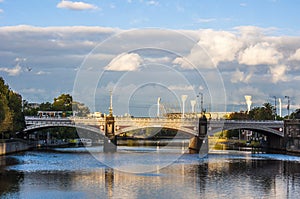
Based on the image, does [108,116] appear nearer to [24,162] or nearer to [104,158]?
[104,158]

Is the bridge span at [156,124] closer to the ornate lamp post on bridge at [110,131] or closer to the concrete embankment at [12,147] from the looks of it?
the ornate lamp post on bridge at [110,131]

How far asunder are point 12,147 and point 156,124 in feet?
84.6

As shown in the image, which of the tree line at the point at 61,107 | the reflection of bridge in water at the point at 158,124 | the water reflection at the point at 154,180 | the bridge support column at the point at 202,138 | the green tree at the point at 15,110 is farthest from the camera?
the tree line at the point at 61,107

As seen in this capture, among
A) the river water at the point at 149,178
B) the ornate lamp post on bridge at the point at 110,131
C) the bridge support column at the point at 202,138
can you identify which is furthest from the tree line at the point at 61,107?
the river water at the point at 149,178

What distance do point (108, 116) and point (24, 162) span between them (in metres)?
36.1

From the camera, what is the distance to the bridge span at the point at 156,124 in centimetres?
11388

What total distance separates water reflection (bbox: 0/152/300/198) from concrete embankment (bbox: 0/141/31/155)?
9.96 metres

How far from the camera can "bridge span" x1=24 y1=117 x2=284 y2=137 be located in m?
114

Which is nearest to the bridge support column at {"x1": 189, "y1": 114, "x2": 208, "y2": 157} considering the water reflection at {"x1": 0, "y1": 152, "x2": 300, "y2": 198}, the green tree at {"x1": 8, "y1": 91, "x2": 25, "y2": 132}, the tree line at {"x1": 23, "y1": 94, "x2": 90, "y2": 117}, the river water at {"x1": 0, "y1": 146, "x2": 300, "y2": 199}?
the river water at {"x1": 0, "y1": 146, "x2": 300, "y2": 199}

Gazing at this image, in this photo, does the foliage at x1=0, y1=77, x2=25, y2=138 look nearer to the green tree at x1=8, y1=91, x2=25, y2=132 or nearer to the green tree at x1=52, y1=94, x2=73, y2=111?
the green tree at x1=8, y1=91, x2=25, y2=132

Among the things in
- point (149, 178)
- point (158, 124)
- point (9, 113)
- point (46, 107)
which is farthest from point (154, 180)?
point (46, 107)

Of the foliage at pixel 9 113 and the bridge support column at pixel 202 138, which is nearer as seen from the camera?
the foliage at pixel 9 113

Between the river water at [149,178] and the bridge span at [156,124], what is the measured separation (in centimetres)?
2417

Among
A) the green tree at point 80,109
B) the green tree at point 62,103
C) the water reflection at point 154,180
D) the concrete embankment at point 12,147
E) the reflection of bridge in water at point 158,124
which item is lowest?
the water reflection at point 154,180
